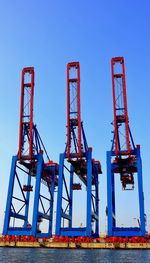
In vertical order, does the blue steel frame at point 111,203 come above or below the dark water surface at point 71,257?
above

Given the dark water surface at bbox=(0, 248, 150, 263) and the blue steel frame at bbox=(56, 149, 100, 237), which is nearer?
the dark water surface at bbox=(0, 248, 150, 263)

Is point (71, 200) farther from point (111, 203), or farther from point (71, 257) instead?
point (71, 257)

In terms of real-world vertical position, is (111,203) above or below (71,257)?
above

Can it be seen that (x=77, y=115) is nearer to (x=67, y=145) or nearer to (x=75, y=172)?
(x=67, y=145)

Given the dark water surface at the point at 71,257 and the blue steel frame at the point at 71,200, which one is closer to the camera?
the dark water surface at the point at 71,257

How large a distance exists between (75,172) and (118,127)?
1291 centimetres

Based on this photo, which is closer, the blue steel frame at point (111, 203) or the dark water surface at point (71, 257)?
the dark water surface at point (71, 257)

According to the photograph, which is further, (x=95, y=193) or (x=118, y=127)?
(x=95, y=193)

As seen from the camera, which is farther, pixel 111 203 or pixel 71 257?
pixel 111 203

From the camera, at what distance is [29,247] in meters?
52.2

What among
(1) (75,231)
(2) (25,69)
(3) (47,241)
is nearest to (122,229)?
(1) (75,231)

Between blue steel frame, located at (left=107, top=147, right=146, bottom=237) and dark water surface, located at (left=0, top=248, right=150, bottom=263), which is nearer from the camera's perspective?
dark water surface, located at (left=0, top=248, right=150, bottom=263)

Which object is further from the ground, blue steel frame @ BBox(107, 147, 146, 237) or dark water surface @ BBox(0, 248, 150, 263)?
blue steel frame @ BBox(107, 147, 146, 237)

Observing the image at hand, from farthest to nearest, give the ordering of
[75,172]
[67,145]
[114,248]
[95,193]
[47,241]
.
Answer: [95,193]
[75,172]
[67,145]
[47,241]
[114,248]
